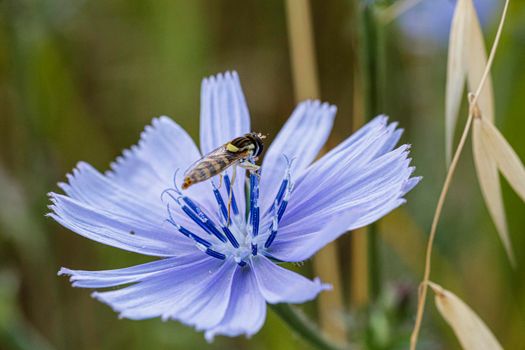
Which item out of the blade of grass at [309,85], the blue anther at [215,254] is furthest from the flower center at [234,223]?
the blade of grass at [309,85]

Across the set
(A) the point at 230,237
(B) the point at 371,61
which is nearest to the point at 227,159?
(A) the point at 230,237

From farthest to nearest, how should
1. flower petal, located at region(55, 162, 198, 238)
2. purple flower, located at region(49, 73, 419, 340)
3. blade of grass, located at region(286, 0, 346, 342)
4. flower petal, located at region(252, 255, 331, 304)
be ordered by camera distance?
blade of grass, located at region(286, 0, 346, 342), flower petal, located at region(55, 162, 198, 238), purple flower, located at region(49, 73, 419, 340), flower petal, located at region(252, 255, 331, 304)

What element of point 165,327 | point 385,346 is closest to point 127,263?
point 165,327

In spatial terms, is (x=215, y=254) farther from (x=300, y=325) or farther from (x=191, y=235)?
(x=300, y=325)

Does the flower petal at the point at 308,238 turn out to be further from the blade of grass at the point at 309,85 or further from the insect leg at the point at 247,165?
the blade of grass at the point at 309,85

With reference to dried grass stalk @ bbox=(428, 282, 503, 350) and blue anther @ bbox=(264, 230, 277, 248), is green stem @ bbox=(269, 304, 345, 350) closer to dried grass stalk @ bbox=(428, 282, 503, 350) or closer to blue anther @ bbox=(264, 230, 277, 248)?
blue anther @ bbox=(264, 230, 277, 248)

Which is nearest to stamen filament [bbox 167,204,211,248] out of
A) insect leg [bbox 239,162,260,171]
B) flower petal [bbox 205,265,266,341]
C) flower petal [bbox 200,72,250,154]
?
flower petal [bbox 205,265,266,341]
